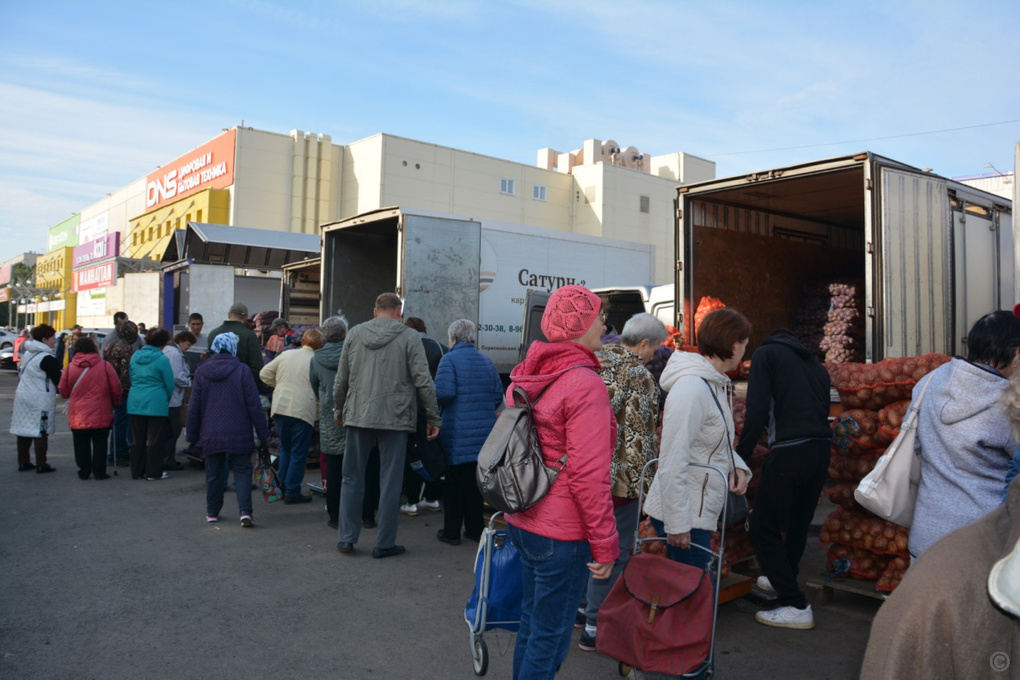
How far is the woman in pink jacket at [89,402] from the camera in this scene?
8.80 metres

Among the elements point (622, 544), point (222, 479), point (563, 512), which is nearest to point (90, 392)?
point (222, 479)

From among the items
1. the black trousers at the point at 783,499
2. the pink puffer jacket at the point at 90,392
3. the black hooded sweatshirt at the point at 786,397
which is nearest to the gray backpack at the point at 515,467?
the black hooded sweatshirt at the point at 786,397

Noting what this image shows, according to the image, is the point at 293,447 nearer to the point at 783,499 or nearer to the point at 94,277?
the point at 783,499

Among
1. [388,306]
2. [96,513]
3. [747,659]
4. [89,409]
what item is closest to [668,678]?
[747,659]

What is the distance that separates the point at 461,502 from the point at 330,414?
1589 millimetres

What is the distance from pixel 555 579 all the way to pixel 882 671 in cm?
159

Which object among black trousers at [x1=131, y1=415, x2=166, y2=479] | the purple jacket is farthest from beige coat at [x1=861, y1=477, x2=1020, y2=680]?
black trousers at [x1=131, y1=415, x2=166, y2=479]

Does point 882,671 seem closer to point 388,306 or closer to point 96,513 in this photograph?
point 388,306

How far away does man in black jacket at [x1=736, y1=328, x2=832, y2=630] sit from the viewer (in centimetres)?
443

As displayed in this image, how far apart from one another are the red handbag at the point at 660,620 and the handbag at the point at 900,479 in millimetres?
Result: 898

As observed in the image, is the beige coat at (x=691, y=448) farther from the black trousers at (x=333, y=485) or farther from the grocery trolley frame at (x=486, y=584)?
the black trousers at (x=333, y=485)

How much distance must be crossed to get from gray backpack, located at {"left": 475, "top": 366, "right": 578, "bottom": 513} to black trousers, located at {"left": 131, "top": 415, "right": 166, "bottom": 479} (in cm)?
745

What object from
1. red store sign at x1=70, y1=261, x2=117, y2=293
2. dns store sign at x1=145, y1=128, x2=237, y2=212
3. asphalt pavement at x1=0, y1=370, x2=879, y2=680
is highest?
dns store sign at x1=145, y1=128, x2=237, y2=212

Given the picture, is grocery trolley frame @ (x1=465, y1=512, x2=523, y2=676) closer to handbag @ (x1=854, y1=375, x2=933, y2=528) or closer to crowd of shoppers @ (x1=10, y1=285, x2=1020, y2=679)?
crowd of shoppers @ (x1=10, y1=285, x2=1020, y2=679)
